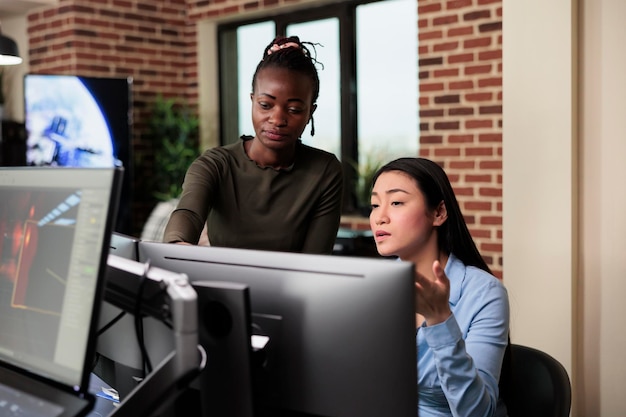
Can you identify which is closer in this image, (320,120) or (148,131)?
(320,120)

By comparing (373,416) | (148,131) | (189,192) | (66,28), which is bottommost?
(373,416)

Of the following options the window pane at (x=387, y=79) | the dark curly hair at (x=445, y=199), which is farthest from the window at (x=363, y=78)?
the dark curly hair at (x=445, y=199)

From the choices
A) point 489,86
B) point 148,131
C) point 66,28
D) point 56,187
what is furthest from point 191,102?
point 56,187

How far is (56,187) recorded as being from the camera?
3.60 feet

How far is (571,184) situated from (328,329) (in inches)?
88.6

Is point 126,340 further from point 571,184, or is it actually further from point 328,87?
point 328,87

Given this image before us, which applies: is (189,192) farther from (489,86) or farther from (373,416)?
(489,86)

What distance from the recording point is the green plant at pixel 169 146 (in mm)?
5051

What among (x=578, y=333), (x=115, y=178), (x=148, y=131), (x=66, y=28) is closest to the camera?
(x=115, y=178)

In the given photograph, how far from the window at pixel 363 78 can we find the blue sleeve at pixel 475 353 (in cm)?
296

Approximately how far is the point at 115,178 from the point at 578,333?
102 inches

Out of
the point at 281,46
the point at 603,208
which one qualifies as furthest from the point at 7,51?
the point at 603,208

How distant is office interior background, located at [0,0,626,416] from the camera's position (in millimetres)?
2951

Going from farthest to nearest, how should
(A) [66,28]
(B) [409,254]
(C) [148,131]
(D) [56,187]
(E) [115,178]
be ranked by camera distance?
(C) [148,131] < (A) [66,28] < (B) [409,254] < (D) [56,187] < (E) [115,178]
